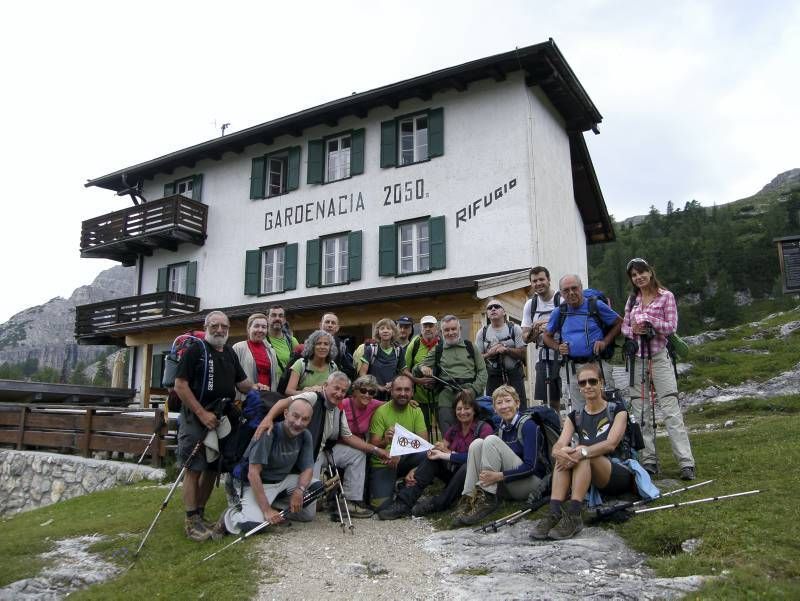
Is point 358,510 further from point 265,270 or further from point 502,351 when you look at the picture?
point 265,270

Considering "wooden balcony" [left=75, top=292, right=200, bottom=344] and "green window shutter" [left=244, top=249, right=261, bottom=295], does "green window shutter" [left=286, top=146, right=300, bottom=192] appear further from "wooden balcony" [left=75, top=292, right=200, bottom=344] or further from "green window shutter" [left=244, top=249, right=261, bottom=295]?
"wooden balcony" [left=75, top=292, right=200, bottom=344]

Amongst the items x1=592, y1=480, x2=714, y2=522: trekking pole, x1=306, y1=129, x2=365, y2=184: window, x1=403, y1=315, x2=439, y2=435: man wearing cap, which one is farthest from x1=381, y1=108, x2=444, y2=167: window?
x1=592, y1=480, x2=714, y2=522: trekking pole

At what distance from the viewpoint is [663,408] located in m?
6.11

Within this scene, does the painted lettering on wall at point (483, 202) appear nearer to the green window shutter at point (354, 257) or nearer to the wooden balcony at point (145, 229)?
the green window shutter at point (354, 257)

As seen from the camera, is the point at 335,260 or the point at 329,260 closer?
the point at 335,260

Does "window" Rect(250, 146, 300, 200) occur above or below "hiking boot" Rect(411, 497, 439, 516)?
above

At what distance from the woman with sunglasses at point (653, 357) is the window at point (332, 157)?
12.6 metres

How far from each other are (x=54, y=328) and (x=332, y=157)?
15332cm

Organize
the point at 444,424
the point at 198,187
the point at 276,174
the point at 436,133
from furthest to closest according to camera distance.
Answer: the point at 198,187
the point at 276,174
the point at 436,133
the point at 444,424

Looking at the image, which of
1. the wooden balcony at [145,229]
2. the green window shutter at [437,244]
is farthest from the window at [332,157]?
the wooden balcony at [145,229]

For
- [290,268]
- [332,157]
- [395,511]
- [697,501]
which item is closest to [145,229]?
[290,268]

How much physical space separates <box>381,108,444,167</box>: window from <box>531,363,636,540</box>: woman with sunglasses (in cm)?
1206

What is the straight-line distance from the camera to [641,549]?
4.49 m

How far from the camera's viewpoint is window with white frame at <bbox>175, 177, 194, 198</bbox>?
2145 centimetres
